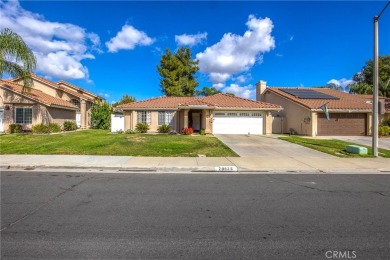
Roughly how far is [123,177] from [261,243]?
17.8ft

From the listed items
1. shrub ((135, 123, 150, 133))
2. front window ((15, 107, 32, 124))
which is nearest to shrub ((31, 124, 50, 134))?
front window ((15, 107, 32, 124))

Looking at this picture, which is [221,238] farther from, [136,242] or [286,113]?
[286,113]

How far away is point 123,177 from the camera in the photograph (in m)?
8.12

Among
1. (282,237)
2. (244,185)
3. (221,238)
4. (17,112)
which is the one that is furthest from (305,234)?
(17,112)

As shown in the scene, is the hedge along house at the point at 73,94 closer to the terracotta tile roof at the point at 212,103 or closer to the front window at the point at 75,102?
the front window at the point at 75,102

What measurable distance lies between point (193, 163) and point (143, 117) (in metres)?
Result: 15.8

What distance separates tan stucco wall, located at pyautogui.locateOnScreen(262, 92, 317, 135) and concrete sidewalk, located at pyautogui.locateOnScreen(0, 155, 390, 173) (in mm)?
12107

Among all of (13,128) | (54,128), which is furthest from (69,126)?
(13,128)

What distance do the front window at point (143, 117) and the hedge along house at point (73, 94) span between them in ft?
33.4

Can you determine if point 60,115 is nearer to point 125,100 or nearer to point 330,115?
point 125,100

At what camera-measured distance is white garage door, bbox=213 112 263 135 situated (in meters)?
24.7

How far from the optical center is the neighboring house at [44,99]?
77.8ft

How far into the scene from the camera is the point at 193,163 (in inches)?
406

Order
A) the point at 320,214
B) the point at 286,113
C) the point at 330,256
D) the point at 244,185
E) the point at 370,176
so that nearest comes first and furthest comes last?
the point at 330,256
the point at 320,214
the point at 244,185
the point at 370,176
the point at 286,113
